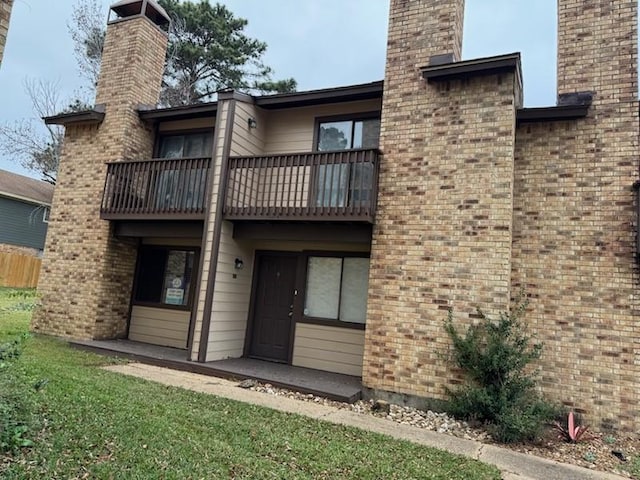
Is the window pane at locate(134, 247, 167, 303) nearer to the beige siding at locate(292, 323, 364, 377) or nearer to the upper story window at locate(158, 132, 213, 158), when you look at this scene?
the upper story window at locate(158, 132, 213, 158)

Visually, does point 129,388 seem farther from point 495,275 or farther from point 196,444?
point 495,275

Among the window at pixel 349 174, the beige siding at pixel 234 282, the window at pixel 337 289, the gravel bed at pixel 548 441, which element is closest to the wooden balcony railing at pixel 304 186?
the window at pixel 349 174

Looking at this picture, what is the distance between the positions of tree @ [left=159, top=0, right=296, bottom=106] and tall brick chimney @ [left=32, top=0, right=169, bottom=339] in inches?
384

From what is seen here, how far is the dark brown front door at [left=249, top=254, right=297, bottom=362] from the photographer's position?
904 cm

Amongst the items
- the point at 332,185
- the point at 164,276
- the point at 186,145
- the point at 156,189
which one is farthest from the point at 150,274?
the point at 332,185

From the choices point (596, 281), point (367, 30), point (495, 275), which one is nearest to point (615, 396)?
point (596, 281)

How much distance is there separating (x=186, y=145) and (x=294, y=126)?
2.86 m

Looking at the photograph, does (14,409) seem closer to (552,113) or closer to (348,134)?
(348,134)

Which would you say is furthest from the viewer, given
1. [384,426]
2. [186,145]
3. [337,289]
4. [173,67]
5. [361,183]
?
[173,67]

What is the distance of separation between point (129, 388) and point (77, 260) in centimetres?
515

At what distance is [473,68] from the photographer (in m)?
6.75

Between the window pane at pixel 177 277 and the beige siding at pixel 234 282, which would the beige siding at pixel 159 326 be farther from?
the beige siding at pixel 234 282

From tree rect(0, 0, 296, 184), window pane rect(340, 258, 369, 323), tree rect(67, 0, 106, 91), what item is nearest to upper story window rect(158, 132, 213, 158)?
window pane rect(340, 258, 369, 323)

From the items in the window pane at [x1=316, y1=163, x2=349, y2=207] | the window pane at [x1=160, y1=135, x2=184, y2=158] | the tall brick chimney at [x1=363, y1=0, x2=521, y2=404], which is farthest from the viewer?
the window pane at [x1=160, y1=135, x2=184, y2=158]
